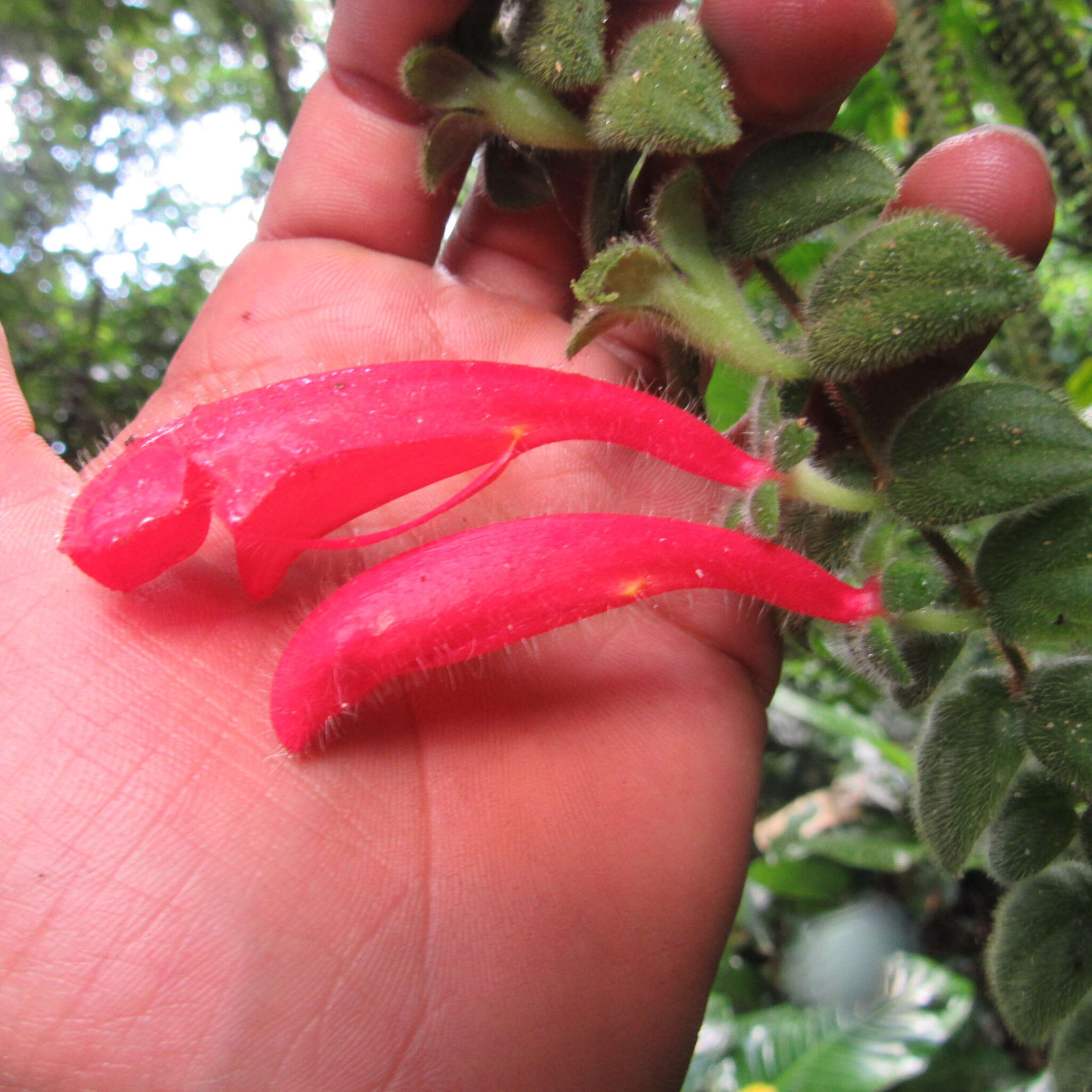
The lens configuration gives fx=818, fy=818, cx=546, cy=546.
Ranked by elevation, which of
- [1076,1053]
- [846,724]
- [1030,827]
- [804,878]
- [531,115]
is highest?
[531,115]

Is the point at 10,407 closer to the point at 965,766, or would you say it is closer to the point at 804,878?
the point at 965,766

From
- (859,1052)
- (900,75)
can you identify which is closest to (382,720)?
(900,75)

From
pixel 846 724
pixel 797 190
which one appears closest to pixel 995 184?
pixel 797 190

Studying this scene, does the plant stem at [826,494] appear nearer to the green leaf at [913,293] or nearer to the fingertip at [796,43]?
the green leaf at [913,293]

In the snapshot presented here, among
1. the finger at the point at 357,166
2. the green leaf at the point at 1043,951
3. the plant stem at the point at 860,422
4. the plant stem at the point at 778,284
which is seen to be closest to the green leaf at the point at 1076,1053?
the green leaf at the point at 1043,951

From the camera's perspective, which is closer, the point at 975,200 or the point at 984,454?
the point at 984,454

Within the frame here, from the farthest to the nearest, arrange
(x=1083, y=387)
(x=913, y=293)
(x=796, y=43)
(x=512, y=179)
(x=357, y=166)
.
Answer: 1. (x=1083, y=387)
2. (x=357, y=166)
3. (x=512, y=179)
4. (x=796, y=43)
5. (x=913, y=293)

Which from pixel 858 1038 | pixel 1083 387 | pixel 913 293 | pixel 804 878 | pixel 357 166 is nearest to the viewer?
pixel 913 293

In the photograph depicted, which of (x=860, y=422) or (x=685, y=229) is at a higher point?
(x=685, y=229)
